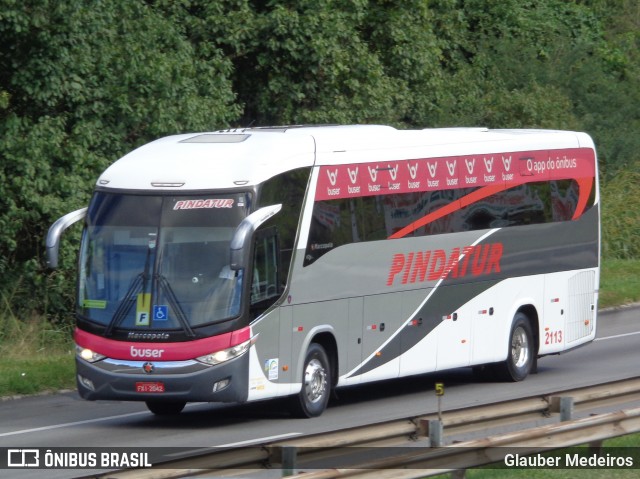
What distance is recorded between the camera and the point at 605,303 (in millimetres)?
28000

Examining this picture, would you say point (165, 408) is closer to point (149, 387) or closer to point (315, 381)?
point (149, 387)

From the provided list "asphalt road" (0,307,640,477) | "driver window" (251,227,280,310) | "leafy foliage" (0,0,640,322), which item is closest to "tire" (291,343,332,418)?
"asphalt road" (0,307,640,477)

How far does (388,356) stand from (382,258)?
1.25 meters

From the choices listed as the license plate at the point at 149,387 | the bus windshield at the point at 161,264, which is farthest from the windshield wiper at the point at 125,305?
the license plate at the point at 149,387

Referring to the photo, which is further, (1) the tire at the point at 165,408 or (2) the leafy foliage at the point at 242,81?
(2) the leafy foliage at the point at 242,81

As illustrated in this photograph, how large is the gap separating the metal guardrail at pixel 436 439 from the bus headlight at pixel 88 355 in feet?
16.9

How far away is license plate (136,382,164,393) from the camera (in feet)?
47.1

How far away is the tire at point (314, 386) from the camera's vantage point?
15.4 meters

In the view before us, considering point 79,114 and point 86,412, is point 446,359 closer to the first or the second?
point 86,412

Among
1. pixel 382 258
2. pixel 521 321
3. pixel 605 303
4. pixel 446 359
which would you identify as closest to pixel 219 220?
pixel 382 258

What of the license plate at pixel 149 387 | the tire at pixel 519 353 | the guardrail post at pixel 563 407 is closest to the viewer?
the guardrail post at pixel 563 407

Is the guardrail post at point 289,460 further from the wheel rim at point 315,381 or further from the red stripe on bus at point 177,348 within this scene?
the wheel rim at point 315,381

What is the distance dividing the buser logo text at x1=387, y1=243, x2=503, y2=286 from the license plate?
3.61 metres

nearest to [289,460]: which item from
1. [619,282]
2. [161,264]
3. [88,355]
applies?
[161,264]
